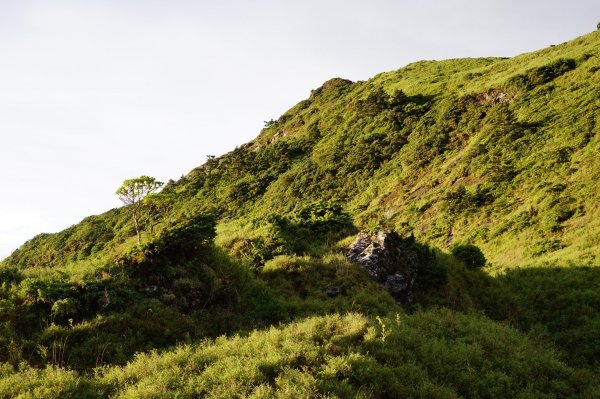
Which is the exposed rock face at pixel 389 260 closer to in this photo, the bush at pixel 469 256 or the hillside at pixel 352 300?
the hillside at pixel 352 300

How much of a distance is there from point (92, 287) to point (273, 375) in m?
6.37

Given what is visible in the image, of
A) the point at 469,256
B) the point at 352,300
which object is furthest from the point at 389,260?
the point at 469,256

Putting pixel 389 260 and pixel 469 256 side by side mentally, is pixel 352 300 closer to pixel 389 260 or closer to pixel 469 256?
pixel 389 260

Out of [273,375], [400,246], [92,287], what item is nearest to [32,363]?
[92,287]

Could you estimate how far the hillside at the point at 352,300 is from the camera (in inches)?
345

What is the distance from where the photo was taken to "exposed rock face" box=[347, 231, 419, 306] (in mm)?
16781

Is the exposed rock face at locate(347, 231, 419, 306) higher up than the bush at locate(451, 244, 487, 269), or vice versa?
the exposed rock face at locate(347, 231, 419, 306)

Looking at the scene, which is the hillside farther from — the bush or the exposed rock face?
the exposed rock face

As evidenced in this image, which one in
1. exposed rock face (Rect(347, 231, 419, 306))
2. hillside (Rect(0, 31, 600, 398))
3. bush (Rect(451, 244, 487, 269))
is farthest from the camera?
bush (Rect(451, 244, 487, 269))

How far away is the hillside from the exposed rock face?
1.67ft

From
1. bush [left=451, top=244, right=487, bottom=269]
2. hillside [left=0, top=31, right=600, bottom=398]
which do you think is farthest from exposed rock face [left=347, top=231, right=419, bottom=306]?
bush [left=451, top=244, right=487, bottom=269]

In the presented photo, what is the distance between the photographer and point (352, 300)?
14.8 m

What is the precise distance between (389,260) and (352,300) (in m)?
3.79

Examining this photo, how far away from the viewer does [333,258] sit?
17719 mm
